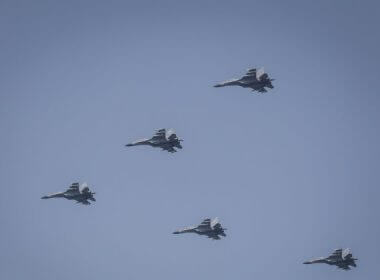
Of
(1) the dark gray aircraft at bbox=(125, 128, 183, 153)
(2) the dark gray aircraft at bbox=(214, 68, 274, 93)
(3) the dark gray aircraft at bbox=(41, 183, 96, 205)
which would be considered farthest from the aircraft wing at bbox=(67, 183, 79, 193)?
(2) the dark gray aircraft at bbox=(214, 68, 274, 93)

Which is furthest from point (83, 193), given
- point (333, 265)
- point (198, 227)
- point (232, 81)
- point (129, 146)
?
point (333, 265)

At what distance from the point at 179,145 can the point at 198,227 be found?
17984 millimetres

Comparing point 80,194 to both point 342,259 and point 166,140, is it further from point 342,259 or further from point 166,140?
point 342,259

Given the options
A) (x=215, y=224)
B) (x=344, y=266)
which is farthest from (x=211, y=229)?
(x=344, y=266)

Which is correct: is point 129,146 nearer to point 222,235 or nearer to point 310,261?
point 222,235

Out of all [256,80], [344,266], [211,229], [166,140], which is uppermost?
[256,80]

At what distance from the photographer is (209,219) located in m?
179

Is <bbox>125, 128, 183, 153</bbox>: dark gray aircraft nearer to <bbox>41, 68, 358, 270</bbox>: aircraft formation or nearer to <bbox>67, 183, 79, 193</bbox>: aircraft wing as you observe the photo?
<bbox>41, 68, 358, 270</bbox>: aircraft formation

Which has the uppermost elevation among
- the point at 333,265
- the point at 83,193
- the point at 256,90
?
the point at 256,90

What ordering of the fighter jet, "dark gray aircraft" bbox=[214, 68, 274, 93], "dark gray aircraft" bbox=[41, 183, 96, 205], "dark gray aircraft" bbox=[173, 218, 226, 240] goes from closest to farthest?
"dark gray aircraft" bbox=[214, 68, 274, 93]
the fighter jet
"dark gray aircraft" bbox=[173, 218, 226, 240]
"dark gray aircraft" bbox=[41, 183, 96, 205]

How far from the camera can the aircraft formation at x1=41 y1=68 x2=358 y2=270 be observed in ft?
565

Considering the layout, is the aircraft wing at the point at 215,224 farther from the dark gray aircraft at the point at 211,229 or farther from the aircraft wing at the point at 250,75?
the aircraft wing at the point at 250,75

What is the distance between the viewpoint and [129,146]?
618ft

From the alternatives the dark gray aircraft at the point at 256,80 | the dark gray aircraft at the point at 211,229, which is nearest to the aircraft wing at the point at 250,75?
the dark gray aircraft at the point at 256,80
